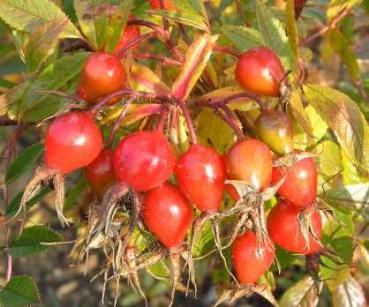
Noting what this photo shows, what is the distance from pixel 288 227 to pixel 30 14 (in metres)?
0.65

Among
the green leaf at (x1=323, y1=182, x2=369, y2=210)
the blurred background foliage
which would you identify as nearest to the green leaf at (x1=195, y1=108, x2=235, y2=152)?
the blurred background foliage

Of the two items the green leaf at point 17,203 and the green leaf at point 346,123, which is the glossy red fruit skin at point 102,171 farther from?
the green leaf at point 17,203

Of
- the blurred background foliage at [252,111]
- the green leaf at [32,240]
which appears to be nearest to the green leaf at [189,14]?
the blurred background foliage at [252,111]

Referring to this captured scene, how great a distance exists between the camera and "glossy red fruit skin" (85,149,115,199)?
1282mm

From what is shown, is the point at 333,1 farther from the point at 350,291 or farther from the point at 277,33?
the point at 350,291

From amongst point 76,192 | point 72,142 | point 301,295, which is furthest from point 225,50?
point 301,295

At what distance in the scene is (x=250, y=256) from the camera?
1371mm

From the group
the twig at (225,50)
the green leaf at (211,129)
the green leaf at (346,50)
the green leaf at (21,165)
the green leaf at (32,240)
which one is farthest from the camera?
the green leaf at (346,50)

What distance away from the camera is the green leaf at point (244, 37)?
142cm

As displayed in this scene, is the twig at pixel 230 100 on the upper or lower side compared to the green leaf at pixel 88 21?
lower

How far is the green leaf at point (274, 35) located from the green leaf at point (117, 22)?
25 cm

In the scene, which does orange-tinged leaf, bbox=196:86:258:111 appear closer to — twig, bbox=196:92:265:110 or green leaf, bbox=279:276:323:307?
twig, bbox=196:92:265:110

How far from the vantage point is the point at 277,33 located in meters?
1.39

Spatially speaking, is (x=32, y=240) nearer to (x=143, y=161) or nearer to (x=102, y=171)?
(x=102, y=171)
